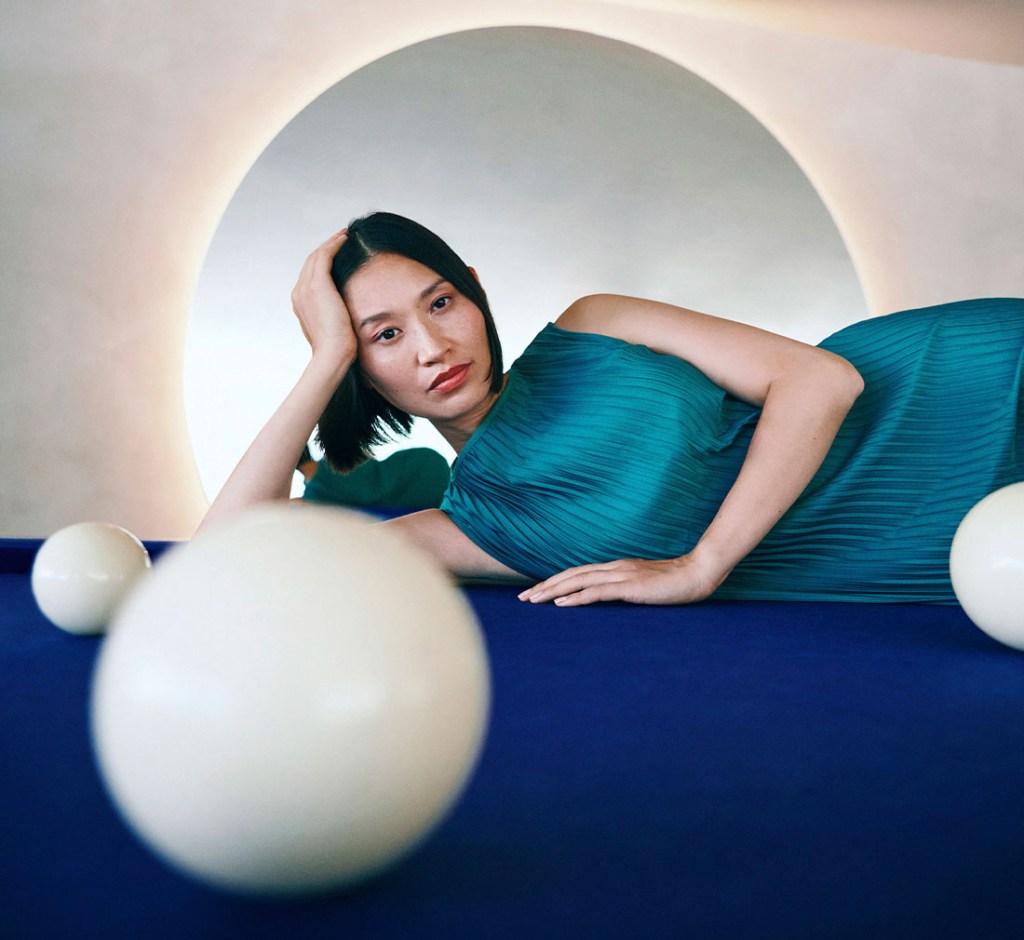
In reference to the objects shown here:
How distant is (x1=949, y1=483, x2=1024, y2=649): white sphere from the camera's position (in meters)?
1.08

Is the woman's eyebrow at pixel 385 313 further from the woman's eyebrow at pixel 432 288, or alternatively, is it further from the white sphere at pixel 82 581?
the white sphere at pixel 82 581

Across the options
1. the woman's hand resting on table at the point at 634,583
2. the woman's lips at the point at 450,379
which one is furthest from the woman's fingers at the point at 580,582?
the woman's lips at the point at 450,379

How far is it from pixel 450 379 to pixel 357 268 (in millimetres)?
297

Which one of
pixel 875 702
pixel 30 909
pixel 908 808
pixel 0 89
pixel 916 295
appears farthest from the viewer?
pixel 916 295

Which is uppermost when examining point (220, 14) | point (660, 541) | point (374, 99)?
point (220, 14)

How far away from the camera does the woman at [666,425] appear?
174 cm

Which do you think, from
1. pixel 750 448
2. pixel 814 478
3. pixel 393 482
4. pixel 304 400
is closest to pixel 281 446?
pixel 304 400

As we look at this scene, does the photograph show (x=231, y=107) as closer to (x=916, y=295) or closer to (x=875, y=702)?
(x=916, y=295)

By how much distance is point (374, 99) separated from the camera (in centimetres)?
413

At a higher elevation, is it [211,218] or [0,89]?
[0,89]

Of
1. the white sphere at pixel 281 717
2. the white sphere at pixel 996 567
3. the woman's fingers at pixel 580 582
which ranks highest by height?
the white sphere at pixel 281 717

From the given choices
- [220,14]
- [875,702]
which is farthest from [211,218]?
[875,702]

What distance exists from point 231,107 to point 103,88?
1.64ft

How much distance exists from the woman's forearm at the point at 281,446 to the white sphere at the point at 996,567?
45.1 inches
